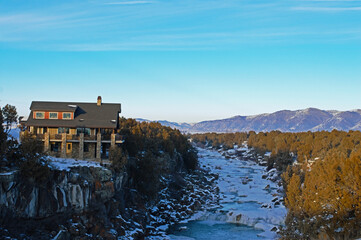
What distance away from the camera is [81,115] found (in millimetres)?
47312

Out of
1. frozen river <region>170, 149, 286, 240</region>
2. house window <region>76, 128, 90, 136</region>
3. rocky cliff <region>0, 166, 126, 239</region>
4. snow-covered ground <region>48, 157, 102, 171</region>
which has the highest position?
house window <region>76, 128, 90, 136</region>

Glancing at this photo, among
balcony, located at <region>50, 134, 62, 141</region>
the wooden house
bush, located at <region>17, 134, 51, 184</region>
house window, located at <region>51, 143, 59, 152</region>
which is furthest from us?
house window, located at <region>51, 143, 59, 152</region>

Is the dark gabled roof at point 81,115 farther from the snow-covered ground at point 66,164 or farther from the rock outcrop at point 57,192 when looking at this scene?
the rock outcrop at point 57,192

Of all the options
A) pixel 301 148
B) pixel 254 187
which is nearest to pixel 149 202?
pixel 254 187

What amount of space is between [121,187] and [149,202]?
739 cm

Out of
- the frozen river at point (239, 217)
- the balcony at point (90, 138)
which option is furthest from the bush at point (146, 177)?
the balcony at point (90, 138)

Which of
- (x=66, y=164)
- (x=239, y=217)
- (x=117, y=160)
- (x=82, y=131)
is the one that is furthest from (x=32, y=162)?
(x=239, y=217)

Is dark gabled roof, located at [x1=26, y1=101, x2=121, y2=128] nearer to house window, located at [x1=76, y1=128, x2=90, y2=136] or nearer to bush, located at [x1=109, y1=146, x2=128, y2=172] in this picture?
house window, located at [x1=76, y1=128, x2=90, y2=136]

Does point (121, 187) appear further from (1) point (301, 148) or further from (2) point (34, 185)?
(1) point (301, 148)

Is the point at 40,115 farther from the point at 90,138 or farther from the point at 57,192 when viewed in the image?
the point at 57,192

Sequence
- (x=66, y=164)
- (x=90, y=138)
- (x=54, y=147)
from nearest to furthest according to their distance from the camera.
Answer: (x=66, y=164)
(x=90, y=138)
(x=54, y=147)

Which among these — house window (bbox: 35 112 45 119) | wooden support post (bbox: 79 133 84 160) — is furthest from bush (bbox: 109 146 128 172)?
house window (bbox: 35 112 45 119)

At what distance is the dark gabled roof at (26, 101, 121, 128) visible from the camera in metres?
45.3

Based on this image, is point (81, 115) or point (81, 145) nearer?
point (81, 145)
